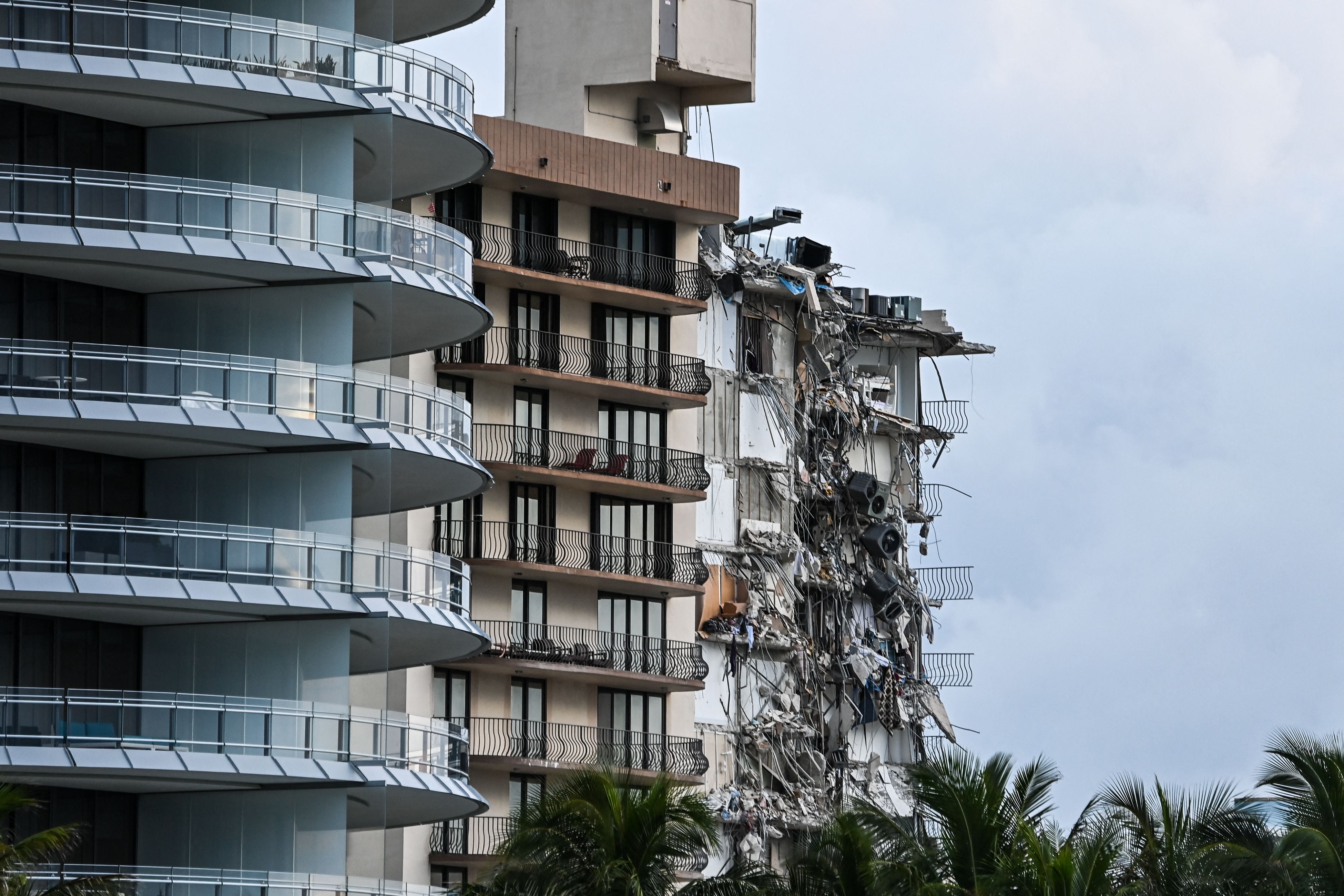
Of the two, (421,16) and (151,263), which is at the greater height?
(421,16)

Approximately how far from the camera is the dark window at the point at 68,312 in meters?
53.4

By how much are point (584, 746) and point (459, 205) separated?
1432cm

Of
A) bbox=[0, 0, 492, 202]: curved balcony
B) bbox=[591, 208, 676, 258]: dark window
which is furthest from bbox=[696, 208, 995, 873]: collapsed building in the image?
bbox=[0, 0, 492, 202]: curved balcony

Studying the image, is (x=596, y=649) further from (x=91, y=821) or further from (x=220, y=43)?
(x=220, y=43)

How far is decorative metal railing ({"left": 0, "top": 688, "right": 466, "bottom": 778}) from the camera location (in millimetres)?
51188

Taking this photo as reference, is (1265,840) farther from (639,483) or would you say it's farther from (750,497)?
(750,497)

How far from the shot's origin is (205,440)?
→ 176ft

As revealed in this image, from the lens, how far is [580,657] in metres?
76.1

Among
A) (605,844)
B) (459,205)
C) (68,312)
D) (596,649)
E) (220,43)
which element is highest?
(459,205)

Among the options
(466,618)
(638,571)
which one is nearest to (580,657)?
(638,571)

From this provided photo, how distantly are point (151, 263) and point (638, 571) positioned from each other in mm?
26969

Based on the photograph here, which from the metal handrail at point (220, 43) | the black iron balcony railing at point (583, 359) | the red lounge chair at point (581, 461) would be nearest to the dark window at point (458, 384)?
the black iron balcony railing at point (583, 359)

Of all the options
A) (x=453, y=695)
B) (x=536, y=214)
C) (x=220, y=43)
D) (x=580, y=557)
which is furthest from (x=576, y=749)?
(x=220, y=43)

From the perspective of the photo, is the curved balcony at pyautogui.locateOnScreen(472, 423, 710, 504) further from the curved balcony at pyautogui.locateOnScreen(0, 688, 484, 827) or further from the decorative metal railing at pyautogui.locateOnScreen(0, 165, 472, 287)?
the curved balcony at pyautogui.locateOnScreen(0, 688, 484, 827)
